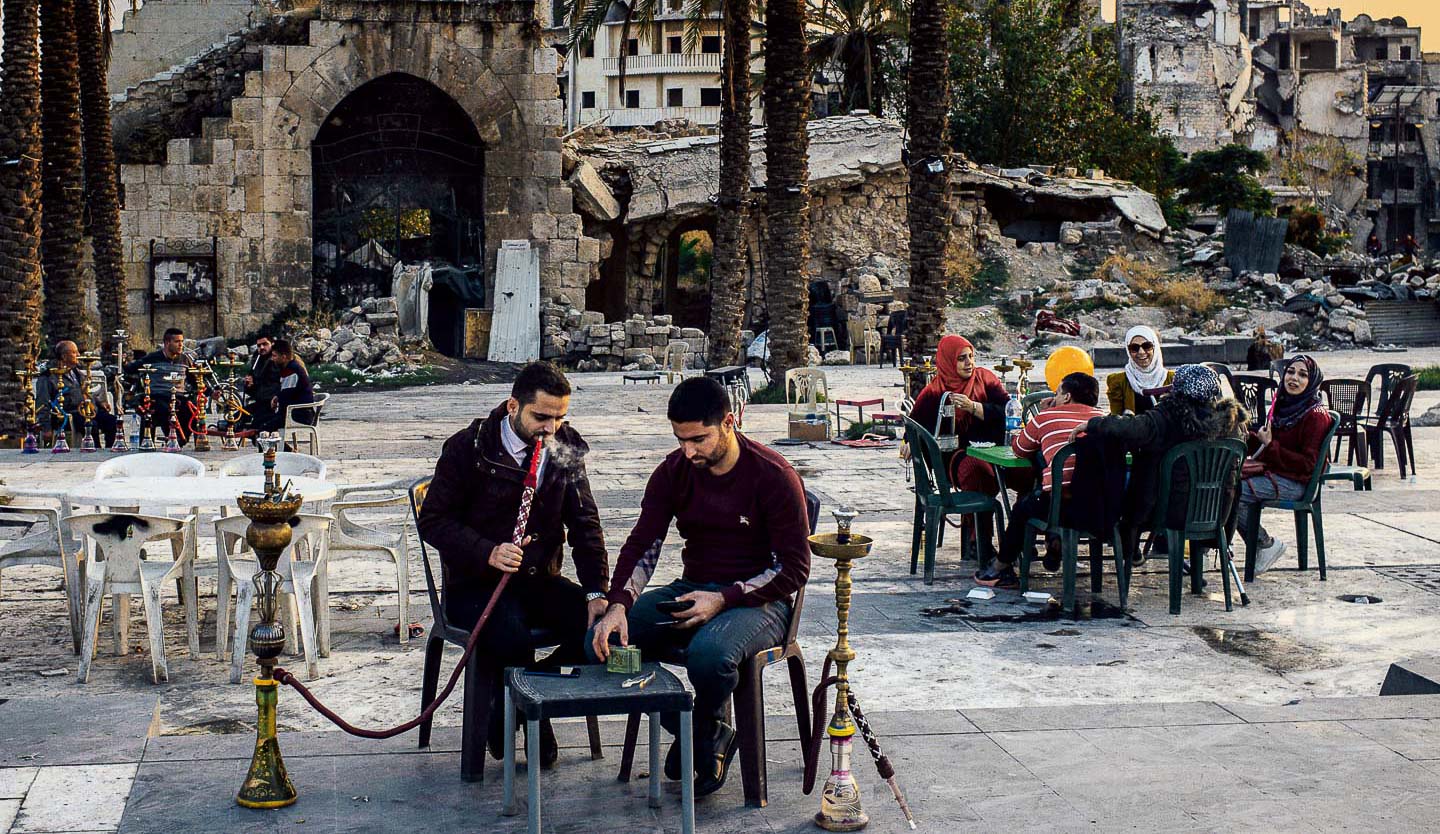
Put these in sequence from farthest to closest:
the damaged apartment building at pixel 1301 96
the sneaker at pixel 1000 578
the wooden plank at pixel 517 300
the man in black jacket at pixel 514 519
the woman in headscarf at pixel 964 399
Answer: the damaged apartment building at pixel 1301 96
the wooden plank at pixel 517 300
the woman in headscarf at pixel 964 399
the sneaker at pixel 1000 578
the man in black jacket at pixel 514 519

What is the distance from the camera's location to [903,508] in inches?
436

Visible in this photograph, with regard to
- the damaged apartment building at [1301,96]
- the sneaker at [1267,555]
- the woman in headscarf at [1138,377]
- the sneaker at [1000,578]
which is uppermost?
the damaged apartment building at [1301,96]

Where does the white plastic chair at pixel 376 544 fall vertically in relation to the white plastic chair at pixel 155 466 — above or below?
below

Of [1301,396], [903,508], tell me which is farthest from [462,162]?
[1301,396]

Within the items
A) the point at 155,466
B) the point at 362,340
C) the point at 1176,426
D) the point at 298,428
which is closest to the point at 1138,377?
the point at 1176,426

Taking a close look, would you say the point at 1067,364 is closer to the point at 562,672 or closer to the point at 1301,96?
the point at 562,672

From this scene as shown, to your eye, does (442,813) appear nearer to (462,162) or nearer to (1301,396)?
(1301,396)

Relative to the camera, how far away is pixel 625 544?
5113 millimetres

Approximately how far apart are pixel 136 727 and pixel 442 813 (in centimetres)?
137

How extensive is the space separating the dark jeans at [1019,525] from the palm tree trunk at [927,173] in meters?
8.91

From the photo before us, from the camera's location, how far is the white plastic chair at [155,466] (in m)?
7.43

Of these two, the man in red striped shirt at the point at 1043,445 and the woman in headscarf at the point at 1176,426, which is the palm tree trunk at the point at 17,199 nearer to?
the man in red striped shirt at the point at 1043,445

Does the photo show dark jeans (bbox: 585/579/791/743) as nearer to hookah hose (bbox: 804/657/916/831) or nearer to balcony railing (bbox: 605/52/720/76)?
hookah hose (bbox: 804/657/916/831)

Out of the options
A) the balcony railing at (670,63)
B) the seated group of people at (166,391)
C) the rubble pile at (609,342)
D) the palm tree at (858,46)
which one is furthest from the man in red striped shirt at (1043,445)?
the balcony railing at (670,63)
